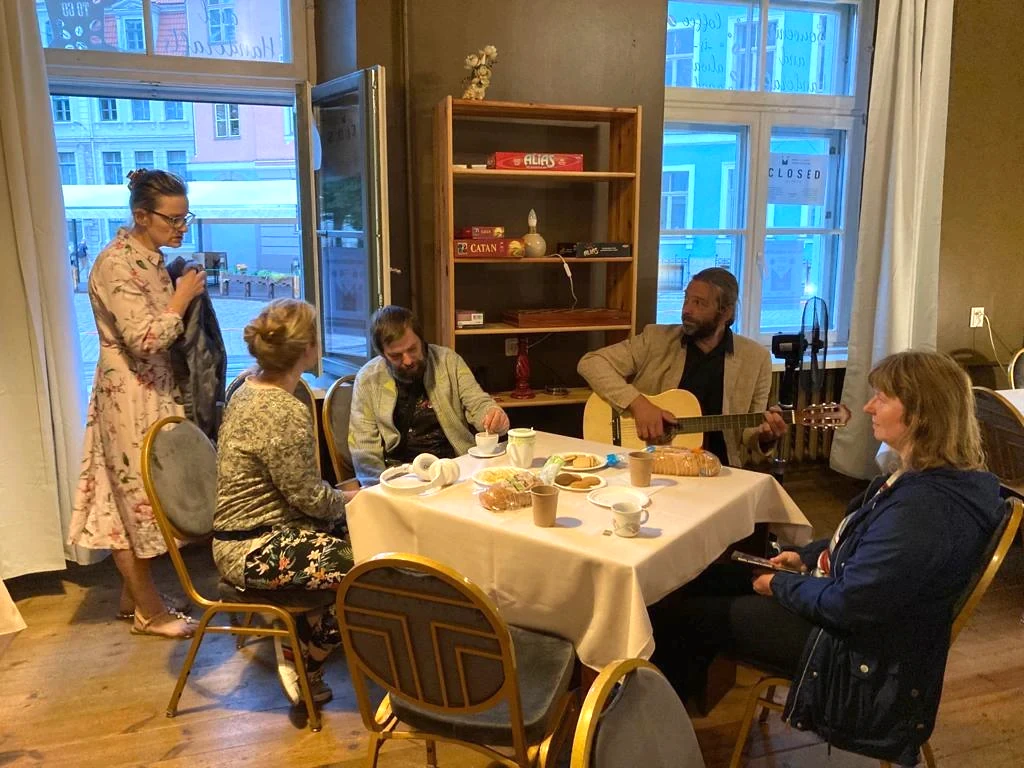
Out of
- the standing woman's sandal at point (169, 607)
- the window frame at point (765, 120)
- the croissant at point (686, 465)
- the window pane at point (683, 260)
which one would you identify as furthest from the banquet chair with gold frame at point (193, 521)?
the window frame at point (765, 120)

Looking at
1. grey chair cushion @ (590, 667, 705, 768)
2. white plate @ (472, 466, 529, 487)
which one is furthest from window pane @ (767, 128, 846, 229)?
grey chair cushion @ (590, 667, 705, 768)

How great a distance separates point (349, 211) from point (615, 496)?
177 centimetres

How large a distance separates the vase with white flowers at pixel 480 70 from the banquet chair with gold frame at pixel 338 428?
1.21 m

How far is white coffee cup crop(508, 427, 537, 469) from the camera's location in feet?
7.21

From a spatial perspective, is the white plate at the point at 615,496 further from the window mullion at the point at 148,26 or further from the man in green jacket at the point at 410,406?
the window mullion at the point at 148,26

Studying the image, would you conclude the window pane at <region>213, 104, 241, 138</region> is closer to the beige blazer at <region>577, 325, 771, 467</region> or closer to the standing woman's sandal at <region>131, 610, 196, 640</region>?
the beige blazer at <region>577, 325, 771, 467</region>

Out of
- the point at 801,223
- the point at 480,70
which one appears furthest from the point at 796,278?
the point at 480,70

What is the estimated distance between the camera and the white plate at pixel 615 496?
1934mm

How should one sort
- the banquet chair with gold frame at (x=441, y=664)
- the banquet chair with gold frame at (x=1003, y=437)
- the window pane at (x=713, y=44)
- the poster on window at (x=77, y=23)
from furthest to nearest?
the window pane at (x=713, y=44)
the poster on window at (x=77, y=23)
the banquet chair with gold frame at (x=1003, y=437)
the banquet chair with gold frame at (x=441, y=664)

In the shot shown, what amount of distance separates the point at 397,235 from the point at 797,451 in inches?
90.1

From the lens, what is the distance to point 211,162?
3520 mm

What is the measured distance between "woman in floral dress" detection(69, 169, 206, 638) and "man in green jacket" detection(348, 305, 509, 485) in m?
0.62

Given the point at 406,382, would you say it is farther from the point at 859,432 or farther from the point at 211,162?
the point at 859,432

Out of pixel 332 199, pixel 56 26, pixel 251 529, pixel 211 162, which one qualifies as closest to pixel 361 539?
pixel 251 529
